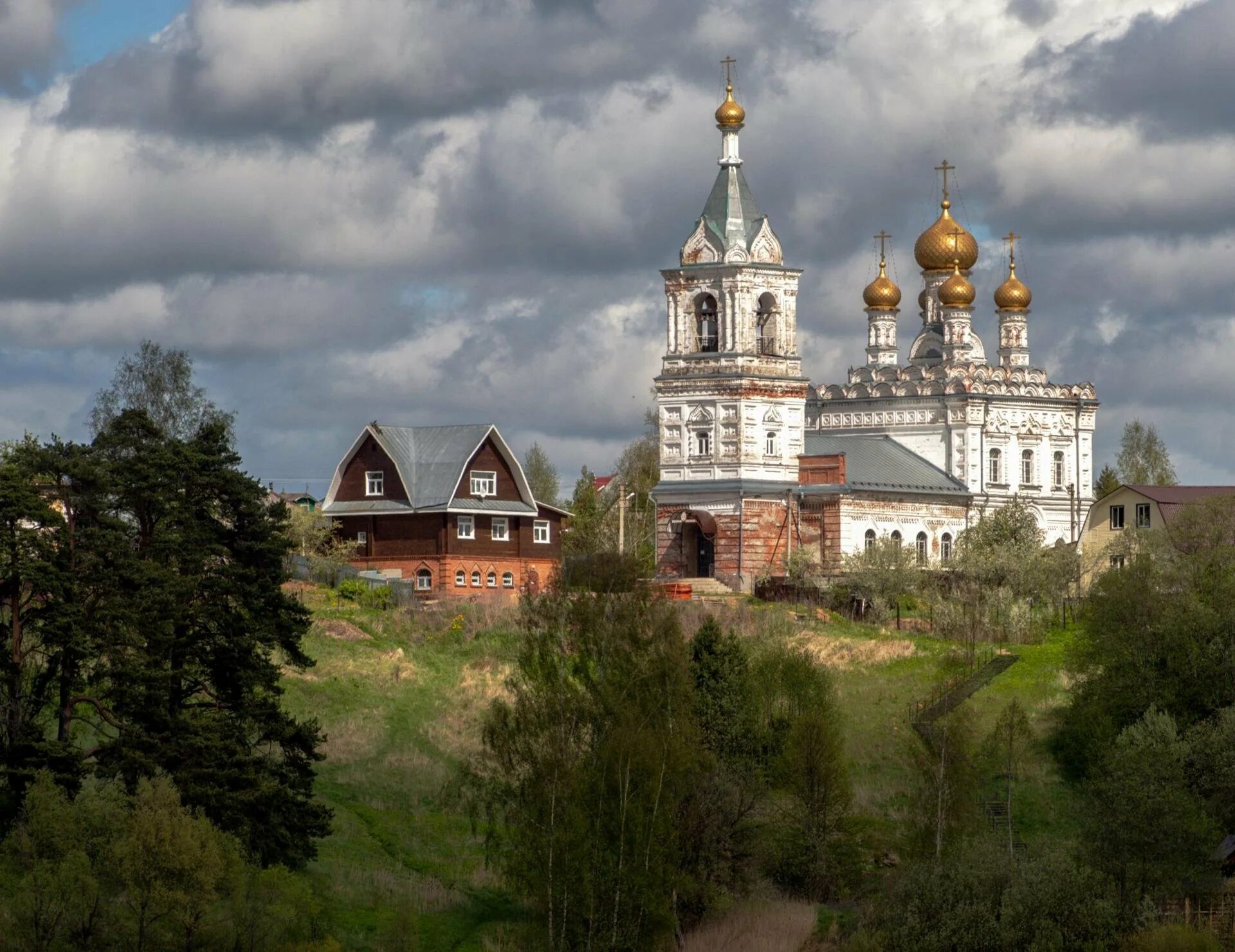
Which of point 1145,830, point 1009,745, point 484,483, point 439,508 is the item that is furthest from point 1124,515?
point 1145,830

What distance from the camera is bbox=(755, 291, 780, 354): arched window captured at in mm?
67188

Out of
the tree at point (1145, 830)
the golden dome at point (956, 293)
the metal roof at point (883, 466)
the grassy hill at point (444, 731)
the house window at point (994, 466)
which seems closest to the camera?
the grassy hill at point (444, 731)

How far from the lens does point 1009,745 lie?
4041cm

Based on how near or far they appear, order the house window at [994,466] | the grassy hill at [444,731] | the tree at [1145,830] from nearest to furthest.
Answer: the grassy hill at [444,731]
the tree at [1145,830]
the house window at [994,466]

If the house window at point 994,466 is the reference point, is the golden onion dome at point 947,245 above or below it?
above

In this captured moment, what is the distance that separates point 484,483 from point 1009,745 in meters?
24.5

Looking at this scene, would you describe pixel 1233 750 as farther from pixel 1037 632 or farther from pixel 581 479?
pixel 581 479

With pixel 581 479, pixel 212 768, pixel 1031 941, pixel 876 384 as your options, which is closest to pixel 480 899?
pixel 212 768

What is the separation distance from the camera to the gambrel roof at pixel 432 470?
6116 cm

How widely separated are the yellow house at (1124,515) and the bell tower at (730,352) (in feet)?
29.1

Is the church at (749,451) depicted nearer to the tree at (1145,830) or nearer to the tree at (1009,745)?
the tree at (1009,745)

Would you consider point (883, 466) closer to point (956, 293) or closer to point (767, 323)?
point (767, 323)

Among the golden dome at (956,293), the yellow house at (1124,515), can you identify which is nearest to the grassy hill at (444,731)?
the yellow house at (1124,515)

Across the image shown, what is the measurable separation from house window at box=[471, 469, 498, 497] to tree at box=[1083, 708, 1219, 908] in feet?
88.4
